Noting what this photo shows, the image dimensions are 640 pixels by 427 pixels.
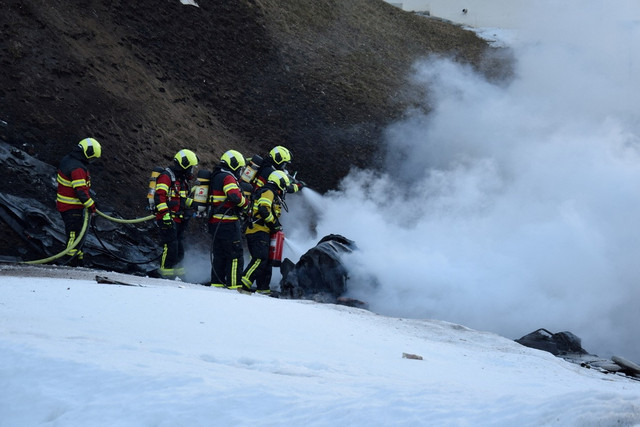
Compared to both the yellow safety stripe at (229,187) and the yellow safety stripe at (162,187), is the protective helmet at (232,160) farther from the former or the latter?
the yellow safety stripe at (162,187)

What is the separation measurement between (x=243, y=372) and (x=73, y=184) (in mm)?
6762

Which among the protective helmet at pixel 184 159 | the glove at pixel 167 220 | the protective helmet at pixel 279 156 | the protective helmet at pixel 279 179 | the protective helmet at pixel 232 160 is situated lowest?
the glove at pixel 167 220

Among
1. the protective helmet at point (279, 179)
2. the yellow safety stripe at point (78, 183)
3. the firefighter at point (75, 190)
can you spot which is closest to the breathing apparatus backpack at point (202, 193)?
the protective helmet at point (279, 179)

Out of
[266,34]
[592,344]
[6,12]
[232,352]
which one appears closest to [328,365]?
[232,352]

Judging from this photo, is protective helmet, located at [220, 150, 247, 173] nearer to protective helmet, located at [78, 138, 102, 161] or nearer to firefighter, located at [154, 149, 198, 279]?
firefighter, located at [154, 149, 198, 279]

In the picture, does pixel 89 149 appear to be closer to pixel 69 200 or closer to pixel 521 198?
pixel 69 200

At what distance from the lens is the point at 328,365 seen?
441 cm

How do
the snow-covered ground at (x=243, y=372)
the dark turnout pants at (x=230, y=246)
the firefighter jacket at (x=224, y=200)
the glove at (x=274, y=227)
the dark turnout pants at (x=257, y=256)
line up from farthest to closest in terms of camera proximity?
the glove at (x=274, y=227) < the dark turnout pants at (x=257, y=256) < the dark turnout pants at (x=230, y=246) < the firefighter jacket at (x=224, y=200) < the snow-covered ground at (x=243, y=372)

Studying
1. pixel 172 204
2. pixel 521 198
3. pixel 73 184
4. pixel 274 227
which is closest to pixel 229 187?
pixel 274 227

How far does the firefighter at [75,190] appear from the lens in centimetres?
986

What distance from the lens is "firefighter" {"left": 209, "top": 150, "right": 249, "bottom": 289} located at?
404 inches

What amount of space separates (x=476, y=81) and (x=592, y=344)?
36.1ft

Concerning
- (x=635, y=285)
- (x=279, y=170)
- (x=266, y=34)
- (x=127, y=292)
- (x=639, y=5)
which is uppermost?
(x=639, y=5)

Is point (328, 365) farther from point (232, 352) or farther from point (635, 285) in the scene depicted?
point (635, 285)
